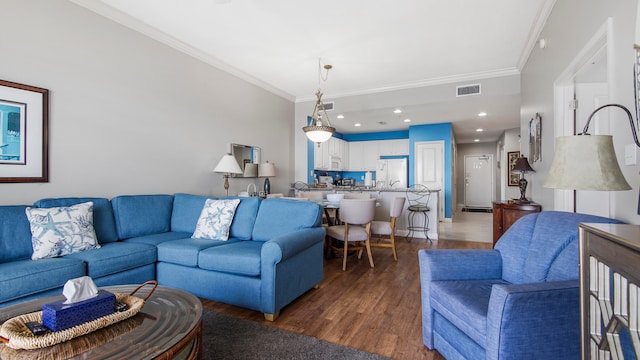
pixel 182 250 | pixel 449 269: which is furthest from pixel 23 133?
pixel 449 269

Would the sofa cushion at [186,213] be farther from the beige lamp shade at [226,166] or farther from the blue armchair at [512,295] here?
the blue armchair at [512,295]

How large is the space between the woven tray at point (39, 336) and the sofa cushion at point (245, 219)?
1.73 m

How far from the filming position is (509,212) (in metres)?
3.40

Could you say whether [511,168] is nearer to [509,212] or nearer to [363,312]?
[509,212]

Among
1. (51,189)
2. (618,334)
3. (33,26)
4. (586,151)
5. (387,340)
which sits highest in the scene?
(33,26)

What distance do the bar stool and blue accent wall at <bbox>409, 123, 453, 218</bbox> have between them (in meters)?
2.31

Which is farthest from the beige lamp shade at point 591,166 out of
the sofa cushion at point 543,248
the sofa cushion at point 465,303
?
the sofa cushion at point 465,303

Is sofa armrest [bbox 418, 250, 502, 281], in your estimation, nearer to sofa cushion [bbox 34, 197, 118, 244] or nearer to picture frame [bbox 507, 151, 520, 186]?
sofa cushion [bbox 34, 197, 118, 244]

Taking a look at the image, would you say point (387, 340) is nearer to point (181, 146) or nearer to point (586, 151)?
point (586, 151)

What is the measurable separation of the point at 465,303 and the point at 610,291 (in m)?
0.82

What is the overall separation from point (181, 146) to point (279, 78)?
6.99ft

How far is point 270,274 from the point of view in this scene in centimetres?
230

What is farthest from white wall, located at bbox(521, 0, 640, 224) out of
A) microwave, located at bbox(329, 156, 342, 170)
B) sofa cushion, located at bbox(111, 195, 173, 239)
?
microwave, located at bbox(329, 156, 342, 170)

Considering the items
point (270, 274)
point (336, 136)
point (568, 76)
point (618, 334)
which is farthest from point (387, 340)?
point (336, 136)
